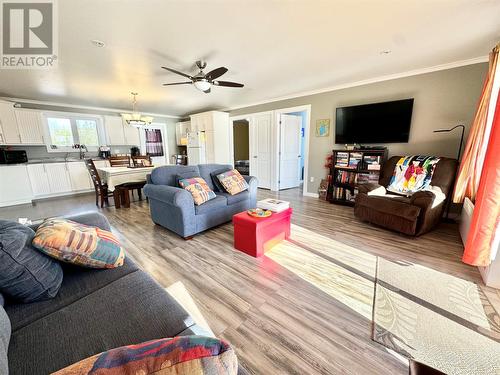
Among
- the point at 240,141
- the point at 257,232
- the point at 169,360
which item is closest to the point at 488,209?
the point at 257,232

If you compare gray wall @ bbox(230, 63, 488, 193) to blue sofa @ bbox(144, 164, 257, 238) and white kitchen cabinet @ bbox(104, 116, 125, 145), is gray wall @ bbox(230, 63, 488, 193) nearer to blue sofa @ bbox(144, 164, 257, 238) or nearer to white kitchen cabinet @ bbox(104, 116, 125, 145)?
blue sofa @ bbox(144, 164, 257, 238)

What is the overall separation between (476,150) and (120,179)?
5362 mm

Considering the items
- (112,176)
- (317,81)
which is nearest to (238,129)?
(317,81)

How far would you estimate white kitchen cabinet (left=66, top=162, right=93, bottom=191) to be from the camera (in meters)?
5.09

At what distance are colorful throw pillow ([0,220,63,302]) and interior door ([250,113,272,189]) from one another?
4.71m

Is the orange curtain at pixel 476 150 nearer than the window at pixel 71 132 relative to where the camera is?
Yes

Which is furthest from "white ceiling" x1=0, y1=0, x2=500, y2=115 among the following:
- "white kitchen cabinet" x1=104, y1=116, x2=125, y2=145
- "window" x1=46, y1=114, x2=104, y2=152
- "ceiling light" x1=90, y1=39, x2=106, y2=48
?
"white kitchen cabinet" x1=104, y1=116, x2=125, y2=145

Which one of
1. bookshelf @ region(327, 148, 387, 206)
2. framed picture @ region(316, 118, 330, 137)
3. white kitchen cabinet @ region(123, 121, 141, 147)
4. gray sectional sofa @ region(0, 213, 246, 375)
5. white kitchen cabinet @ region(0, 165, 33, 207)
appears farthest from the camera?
white kitchen cabinet @ region(123, 121, 141, 147)

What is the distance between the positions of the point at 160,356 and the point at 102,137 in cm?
699

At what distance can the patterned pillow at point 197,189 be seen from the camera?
8.56 feet

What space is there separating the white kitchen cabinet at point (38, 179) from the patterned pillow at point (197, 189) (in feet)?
14.6

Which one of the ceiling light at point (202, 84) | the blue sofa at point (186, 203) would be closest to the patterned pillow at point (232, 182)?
the blue sofa at point (186, 203)

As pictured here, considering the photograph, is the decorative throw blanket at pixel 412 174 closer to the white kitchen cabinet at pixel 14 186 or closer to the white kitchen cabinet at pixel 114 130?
the white kitchen cabinet at pixel 114 130

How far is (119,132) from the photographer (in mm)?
5961
